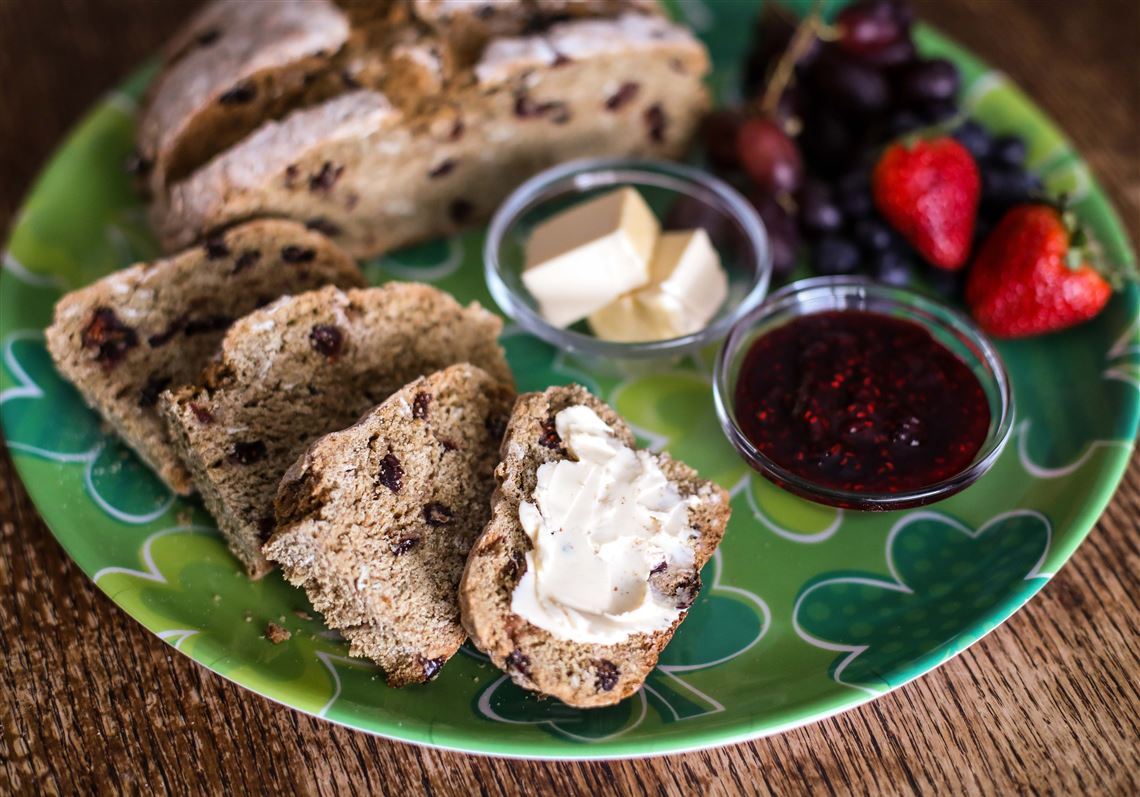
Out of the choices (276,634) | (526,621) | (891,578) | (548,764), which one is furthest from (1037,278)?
(276,634)

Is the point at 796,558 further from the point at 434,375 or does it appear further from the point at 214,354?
the point at 214,354

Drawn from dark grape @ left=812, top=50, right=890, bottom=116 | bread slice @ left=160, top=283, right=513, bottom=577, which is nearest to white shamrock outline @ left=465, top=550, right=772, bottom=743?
bread slice @ left=160, top=283, right=513, bottom=577

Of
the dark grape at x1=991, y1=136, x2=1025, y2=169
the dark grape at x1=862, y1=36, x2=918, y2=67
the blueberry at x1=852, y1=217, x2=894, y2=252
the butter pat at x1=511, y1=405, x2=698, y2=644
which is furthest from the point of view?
the dark grape at x1=862, y1=36, x2=918, y2=67

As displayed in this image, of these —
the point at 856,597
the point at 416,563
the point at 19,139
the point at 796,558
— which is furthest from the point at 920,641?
the point at 19,139

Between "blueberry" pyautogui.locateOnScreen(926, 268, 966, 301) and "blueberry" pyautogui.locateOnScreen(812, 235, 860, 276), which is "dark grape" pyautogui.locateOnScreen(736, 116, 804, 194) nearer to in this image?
"blueberry" pyautogui.locateOnScreen(812, 235, 860, 276)

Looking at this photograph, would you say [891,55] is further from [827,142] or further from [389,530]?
[389,530]

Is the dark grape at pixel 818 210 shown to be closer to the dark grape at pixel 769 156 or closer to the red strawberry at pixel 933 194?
the dark grape at pixel 769 156

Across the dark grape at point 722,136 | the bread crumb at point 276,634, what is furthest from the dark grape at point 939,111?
the bread crumb at point 276,634

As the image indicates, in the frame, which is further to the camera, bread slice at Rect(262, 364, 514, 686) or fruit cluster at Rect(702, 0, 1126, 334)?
fruit cluster at Rect(702, 0, 1126, 334)
